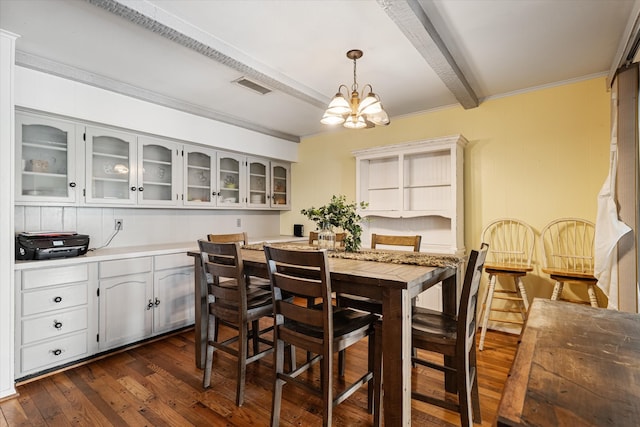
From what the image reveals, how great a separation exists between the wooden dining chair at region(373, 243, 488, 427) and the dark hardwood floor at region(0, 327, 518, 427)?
0.82ft

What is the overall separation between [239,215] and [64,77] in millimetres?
2385

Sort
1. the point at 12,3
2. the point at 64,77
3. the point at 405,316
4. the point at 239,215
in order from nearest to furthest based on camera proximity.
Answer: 1. the point at 405,316
2. the point at 12,3
3. the point at 64,77
4. the point at 239,215

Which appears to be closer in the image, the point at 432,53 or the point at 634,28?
the point at 634,28

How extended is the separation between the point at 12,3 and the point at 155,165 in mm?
1688

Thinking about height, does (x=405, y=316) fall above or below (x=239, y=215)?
below

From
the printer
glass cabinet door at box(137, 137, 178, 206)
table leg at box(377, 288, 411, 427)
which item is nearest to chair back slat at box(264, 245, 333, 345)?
table leg at box(377, 288, 411, 427)

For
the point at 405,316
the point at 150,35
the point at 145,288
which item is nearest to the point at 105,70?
the point at 150,35

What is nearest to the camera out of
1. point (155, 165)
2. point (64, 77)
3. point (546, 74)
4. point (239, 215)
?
point (64, 77)

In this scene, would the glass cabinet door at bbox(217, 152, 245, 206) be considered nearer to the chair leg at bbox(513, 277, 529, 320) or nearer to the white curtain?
the chair leg at bbox(513, 277, 529, 320)

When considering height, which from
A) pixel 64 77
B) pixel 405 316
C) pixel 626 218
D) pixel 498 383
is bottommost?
pixel 498 383

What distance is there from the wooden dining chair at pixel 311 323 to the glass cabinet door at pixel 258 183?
272 centimetres

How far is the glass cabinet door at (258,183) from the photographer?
4.32 metres

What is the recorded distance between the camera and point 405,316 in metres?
1.48

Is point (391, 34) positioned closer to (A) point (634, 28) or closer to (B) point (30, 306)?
(A) point (634, 28)
